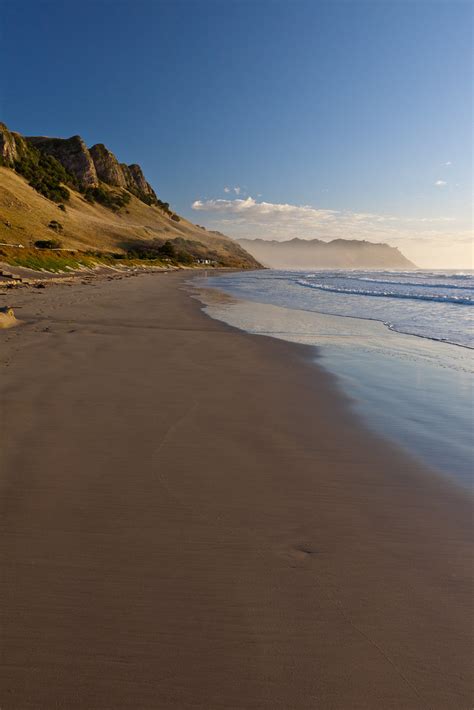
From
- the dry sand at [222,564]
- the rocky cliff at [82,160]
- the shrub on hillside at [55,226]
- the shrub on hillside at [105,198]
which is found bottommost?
the dry sand at [222,564]

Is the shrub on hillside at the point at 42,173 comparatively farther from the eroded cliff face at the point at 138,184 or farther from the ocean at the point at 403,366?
the ocean at the point at 403,366

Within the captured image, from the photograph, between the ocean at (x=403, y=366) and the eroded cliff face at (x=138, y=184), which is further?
the eroded cliff face at (x=138, y=184)

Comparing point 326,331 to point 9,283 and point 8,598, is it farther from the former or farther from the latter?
point 9,283

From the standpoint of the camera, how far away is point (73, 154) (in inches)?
5556

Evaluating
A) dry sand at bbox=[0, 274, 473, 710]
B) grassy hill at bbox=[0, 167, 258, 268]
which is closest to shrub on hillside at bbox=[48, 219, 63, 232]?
grassy hill at bbox=[0, 167, 258, 268]

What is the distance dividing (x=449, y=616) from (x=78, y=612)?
207 cm

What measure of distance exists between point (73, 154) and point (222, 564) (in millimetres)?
160436

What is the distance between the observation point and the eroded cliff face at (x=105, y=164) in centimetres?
15688

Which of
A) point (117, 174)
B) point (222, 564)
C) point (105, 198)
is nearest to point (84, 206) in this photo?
point (105, 198)

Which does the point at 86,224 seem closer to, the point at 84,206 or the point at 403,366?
the point at 84,206

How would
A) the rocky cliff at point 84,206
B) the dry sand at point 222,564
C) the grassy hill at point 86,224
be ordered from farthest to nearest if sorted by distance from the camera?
the rocky cliff at point 84,206
the grassy hill at point 86,224
the dry sand at point 222,564

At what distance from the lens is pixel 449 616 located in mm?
2572

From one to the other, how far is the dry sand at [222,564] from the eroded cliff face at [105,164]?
169682 mm

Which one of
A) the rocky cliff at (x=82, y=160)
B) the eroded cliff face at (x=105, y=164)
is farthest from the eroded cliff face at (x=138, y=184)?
the eroded cliff face at (x=105, y=164)
